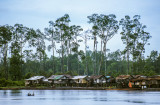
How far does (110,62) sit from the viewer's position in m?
178

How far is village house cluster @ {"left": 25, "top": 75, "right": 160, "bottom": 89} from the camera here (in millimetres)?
81075

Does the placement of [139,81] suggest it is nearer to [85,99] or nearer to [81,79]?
[81,79]

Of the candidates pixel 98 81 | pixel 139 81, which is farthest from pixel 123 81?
pixel 98 81

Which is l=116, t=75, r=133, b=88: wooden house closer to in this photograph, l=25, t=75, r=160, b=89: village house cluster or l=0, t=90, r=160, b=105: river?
l=25, t=75, r=160, b=89: village house cluster

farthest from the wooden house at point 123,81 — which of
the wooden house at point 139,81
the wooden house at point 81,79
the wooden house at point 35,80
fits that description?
the wooden house at point 35,80

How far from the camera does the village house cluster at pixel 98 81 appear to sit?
81.1 metres

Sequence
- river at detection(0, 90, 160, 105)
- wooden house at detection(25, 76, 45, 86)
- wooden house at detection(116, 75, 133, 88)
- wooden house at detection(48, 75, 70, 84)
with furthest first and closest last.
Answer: wooden house at detection(25, 76, 45, 86), wooden house at detection(48, 75, 70, 84), wooden house at detection(116, 75, 133, 88), river at detection(0, 90, 160, 105)

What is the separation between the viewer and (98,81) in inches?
3728

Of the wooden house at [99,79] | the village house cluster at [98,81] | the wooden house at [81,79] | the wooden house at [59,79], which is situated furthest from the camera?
the wooden house at [81,79]

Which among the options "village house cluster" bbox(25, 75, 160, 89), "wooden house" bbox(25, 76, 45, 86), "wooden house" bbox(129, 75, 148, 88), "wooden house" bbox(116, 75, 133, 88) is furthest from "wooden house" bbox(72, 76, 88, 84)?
"wooden house" bbox(129, 75, 148, 88)

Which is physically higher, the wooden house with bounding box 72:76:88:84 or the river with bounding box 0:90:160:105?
the wooden house with bounding box 72:76:88:84

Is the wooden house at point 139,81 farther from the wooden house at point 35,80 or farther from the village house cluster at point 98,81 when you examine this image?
the wooden house at point 35,80

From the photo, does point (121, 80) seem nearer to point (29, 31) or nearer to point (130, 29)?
point (130, 29)

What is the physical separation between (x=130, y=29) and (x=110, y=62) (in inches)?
3321
